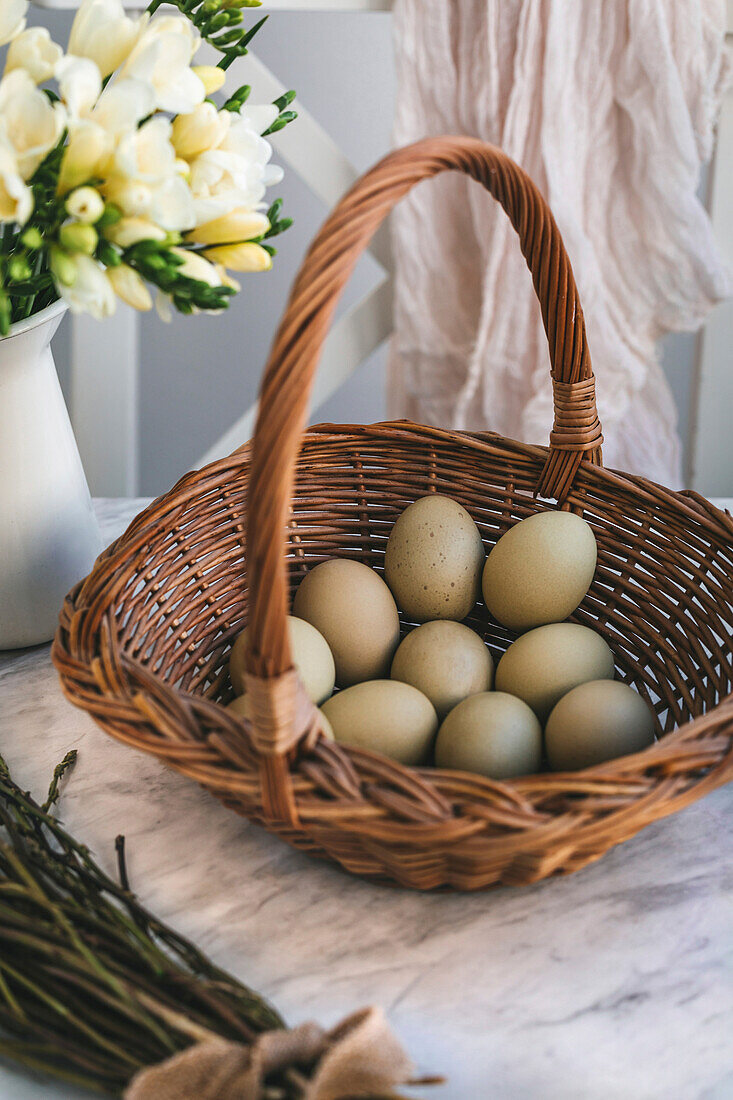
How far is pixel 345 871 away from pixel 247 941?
0.17 ft

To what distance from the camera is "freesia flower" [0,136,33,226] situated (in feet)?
1.10

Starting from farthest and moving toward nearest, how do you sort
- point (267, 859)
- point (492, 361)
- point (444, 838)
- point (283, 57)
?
point (283, 57)
point (492, 361)
point (267, 859)
point (444, 838)

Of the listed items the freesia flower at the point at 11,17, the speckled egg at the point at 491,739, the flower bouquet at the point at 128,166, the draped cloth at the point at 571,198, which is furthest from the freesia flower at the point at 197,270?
the draped cloth at the point at 571,198

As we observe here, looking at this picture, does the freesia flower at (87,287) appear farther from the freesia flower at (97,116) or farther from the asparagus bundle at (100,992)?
the asparagus bundle at (100,992)

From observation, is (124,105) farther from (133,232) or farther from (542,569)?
(542,569)

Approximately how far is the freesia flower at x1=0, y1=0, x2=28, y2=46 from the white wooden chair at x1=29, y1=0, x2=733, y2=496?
561mm

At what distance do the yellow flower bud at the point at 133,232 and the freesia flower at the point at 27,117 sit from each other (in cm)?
4

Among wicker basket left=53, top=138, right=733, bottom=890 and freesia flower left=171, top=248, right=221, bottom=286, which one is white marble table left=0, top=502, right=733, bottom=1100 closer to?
wicker basket left=53, top=138, right=733, bottom=890

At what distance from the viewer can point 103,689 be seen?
362mm

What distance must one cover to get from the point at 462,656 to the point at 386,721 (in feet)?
0.23

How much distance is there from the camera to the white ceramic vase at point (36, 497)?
0.50 metres

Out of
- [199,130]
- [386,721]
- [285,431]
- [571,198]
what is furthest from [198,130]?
[571,198]

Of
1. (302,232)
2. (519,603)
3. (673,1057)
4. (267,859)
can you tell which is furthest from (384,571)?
(302,232)

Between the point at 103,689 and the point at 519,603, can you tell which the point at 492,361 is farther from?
the point at 103,689
